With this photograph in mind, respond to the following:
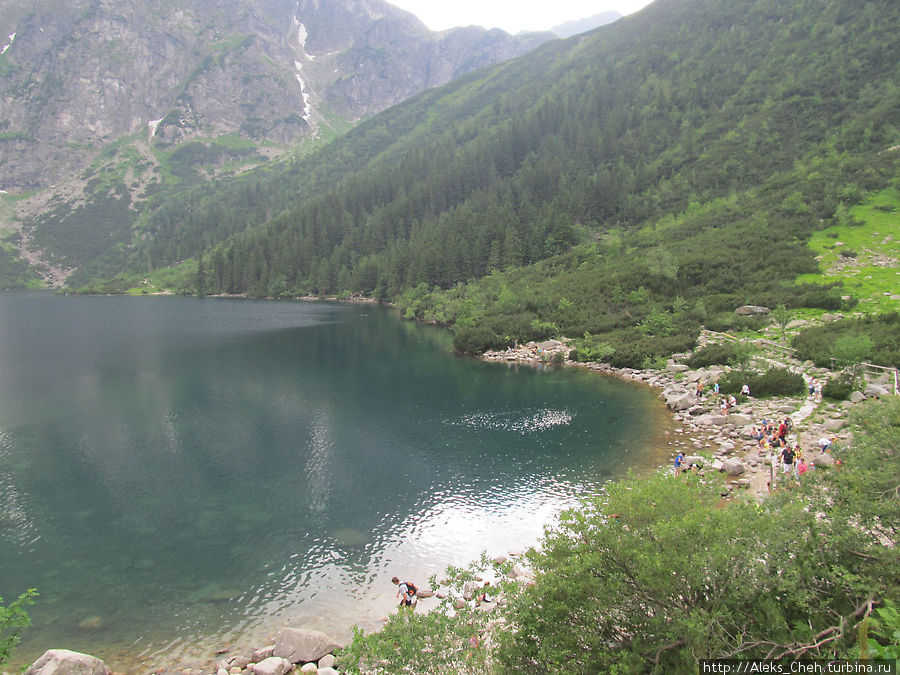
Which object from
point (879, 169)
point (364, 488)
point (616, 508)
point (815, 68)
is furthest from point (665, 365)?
point (815, 68)

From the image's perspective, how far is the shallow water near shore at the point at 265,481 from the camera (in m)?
17.5

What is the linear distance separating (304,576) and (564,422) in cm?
2274

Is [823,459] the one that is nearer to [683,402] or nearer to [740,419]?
[740,419]

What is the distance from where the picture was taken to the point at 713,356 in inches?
1747

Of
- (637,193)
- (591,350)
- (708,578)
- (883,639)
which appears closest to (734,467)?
(708,578)

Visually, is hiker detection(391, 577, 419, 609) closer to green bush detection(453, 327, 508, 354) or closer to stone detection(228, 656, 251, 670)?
stone detection(228, 656, 251, 670)

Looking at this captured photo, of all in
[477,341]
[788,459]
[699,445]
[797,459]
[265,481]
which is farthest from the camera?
[477,341]

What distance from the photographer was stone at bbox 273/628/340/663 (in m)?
14.4

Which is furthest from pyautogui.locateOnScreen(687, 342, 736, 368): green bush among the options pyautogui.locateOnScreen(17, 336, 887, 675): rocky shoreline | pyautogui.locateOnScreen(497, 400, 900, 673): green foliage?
pyautogui.locateOnScreen(497, 400, 900, 673): green foliage

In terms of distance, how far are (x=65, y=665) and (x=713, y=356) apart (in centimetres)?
4844

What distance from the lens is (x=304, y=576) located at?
62.6ft

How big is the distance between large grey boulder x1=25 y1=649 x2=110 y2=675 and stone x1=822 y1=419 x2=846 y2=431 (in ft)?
119

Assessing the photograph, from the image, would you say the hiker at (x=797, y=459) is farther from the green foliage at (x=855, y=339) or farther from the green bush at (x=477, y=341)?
the green bush at (x=477, y=341)

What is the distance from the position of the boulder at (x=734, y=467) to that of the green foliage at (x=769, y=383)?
13.1 meters
